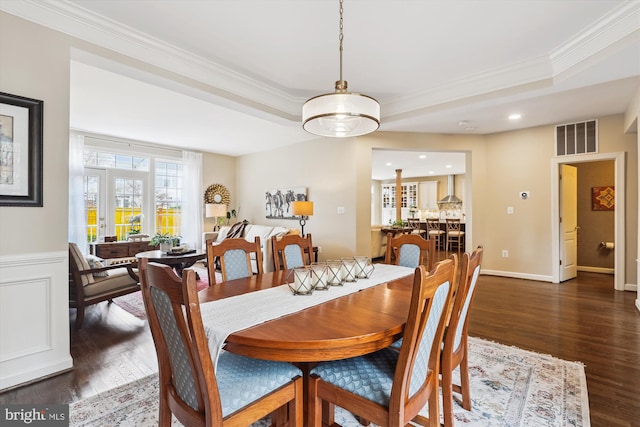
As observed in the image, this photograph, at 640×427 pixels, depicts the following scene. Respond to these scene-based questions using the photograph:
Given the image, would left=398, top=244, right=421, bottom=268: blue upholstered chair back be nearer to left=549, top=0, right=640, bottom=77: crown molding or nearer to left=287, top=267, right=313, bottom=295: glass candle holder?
left=287, top=267, right=313, bottom=295: glass candle holder

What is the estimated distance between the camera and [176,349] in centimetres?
115

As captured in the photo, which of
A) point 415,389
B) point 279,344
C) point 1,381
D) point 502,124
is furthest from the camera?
point 502,124

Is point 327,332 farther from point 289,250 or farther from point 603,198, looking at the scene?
point 603,198

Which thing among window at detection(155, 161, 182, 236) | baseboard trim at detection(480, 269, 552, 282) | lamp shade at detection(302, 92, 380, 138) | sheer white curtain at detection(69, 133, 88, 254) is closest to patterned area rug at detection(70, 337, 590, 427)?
lamp shade at detection(302, 92, 380, 138)

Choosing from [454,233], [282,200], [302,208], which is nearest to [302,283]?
[302,208]

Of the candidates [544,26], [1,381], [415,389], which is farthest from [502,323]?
[1,381]

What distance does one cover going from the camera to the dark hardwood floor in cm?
196

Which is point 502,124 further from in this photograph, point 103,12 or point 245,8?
point 103,12

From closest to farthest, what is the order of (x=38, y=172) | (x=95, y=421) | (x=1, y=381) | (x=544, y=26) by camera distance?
(x=95, y=421)
(x=1, y=381)
(x=38, y=172)
(x=544, y=26)

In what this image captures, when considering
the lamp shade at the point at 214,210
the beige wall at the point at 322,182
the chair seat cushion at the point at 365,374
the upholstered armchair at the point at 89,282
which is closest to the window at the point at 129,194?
the lamp shade at the point at 214,210

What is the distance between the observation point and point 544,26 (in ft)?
8.27

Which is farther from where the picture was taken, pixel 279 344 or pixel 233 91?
pixel 233 91

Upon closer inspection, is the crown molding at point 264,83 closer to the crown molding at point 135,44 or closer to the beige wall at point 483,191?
the crown molding at point 135,44

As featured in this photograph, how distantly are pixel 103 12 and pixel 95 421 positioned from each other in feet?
9.08
